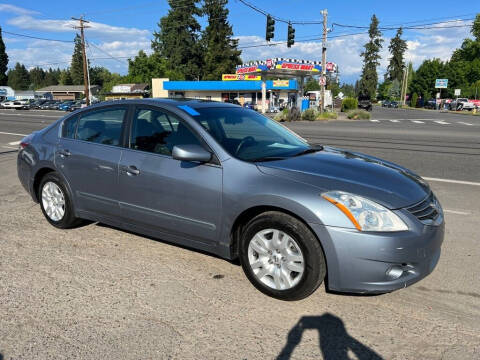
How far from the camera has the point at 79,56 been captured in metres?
135

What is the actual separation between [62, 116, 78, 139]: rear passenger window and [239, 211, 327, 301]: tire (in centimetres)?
259

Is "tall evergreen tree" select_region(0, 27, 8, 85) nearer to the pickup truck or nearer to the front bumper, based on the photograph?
the pickup truck

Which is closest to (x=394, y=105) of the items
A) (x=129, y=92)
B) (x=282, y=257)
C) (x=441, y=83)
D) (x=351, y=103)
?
(x=441, y=83)

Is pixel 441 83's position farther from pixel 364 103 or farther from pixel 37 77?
pixel 37 77

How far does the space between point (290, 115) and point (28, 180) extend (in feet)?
84.8

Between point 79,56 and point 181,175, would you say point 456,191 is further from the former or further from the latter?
point 79,56

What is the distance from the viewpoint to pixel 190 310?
312 cm

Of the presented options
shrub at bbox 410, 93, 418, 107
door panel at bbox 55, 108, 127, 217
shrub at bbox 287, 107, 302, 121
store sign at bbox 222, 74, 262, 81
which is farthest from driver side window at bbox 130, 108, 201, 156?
shrub at bbox 410, 93, 418, 107

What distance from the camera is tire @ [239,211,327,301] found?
304cm

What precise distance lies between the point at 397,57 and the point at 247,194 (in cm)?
12739

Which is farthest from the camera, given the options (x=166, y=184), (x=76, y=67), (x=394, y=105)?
(x=76, y=67)

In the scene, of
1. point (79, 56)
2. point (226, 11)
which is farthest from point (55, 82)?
point (226, 11)

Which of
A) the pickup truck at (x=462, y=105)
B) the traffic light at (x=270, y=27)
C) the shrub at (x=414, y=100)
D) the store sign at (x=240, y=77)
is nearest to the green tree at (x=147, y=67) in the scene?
the store sign at (x=240, y=77)

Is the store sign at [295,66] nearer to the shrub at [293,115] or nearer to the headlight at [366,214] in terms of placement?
the shrub at [293,115]
